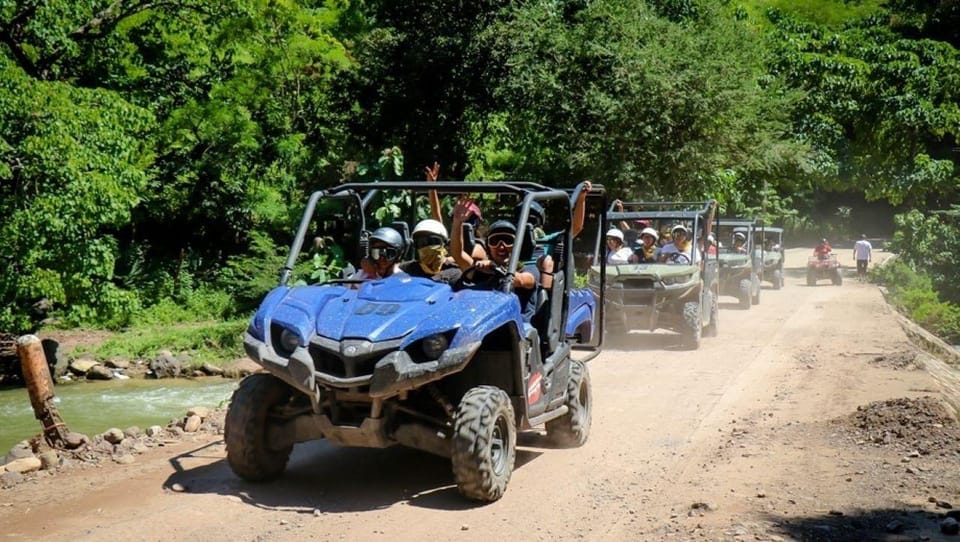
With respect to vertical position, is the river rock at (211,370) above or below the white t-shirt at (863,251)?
above

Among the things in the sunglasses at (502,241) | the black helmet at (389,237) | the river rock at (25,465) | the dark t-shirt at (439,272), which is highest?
the black helmet at (389,237)

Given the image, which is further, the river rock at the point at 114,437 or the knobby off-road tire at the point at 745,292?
the knobby off-road tire at the point at 745,292

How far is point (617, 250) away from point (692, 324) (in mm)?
1737

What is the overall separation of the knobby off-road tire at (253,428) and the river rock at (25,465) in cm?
230

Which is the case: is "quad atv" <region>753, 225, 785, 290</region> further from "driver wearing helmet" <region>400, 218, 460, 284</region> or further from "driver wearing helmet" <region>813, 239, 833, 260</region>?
"driver wearing helmet" <region>400, 218, 460, 284</region>

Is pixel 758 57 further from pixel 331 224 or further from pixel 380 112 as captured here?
pixel 331 224

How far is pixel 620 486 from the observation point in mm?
7727

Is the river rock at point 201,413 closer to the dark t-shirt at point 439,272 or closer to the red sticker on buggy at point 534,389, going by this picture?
the dark t-shirt at point 439,272

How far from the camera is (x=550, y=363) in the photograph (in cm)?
838

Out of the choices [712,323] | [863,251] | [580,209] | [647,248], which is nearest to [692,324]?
[647,248]

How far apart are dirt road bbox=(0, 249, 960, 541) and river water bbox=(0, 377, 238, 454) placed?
4988 mm

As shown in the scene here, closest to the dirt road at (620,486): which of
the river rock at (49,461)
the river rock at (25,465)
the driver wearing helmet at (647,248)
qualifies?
the river rock at (49,461)

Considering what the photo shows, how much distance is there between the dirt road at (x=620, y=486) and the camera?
21.6 ft

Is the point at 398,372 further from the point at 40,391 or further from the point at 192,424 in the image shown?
the point at 40,391
